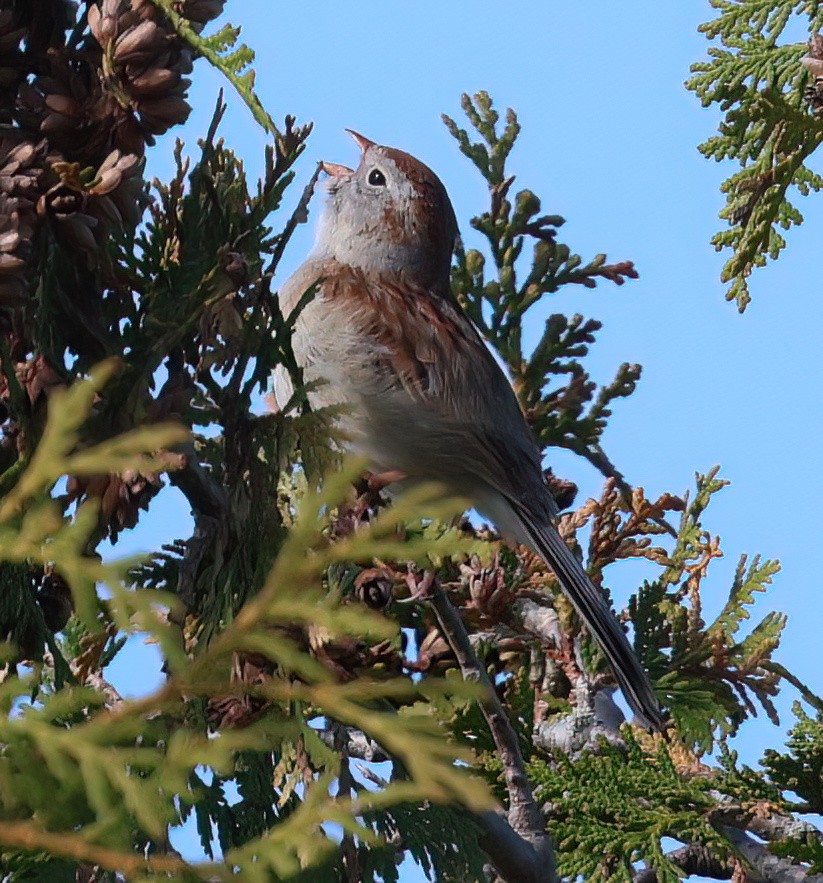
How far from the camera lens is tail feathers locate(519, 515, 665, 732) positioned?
321 centimetres

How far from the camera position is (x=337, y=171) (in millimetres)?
4812

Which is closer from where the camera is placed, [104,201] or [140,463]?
[140,463]

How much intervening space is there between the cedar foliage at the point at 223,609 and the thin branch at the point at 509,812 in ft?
0.25

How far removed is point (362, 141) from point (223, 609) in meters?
2.88

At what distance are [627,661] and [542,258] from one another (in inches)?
47.9

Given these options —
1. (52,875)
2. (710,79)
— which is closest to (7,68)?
(52,875)

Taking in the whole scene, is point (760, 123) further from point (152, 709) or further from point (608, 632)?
point (152, 709)

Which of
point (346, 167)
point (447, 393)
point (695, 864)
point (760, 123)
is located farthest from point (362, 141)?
point (695, 864)

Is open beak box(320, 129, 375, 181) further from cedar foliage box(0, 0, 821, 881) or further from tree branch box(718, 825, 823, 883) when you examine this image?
tree branch box(718, 825, 823, 883)

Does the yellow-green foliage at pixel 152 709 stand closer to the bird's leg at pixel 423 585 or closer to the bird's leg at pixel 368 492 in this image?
the bird's leg at pixel 423 585

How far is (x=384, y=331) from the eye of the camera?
4012 mm

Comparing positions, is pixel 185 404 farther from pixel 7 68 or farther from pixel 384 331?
pixel 384 331

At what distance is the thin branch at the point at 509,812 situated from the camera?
2508 mm

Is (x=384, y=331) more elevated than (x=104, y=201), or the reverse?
(x=384, y=331)
